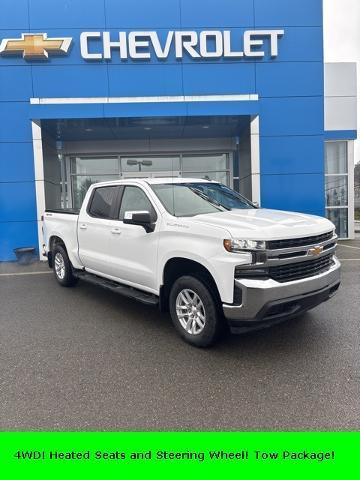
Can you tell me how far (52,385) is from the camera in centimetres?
327

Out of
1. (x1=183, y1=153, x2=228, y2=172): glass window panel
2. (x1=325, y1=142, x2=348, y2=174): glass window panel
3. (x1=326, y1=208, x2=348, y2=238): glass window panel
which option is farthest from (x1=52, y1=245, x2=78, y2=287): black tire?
(x1=325, y1=142, x2=348, y2=174): glass window panel

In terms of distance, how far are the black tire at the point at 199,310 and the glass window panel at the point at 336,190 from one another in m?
10.4

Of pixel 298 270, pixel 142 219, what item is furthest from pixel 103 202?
pixel 298 270

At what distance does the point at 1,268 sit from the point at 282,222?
815cm

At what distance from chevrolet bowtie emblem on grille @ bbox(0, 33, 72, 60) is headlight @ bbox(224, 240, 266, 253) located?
29.9ft

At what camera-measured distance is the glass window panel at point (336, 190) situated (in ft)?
41.3

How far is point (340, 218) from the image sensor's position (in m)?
12.7

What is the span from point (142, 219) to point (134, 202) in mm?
773

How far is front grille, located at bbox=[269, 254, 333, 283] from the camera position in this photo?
3.50 m

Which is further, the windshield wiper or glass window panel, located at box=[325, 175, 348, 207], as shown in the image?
glass window panel, located at box=[325, 175, 348, 207]

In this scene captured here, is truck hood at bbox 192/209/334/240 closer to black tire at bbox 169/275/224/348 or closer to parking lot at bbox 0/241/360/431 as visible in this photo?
black tire at bbox 169/275/224/348

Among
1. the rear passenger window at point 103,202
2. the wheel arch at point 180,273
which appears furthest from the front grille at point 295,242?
the rear passenger window at point 103,202

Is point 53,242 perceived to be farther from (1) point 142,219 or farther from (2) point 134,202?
(1) point 142,219
